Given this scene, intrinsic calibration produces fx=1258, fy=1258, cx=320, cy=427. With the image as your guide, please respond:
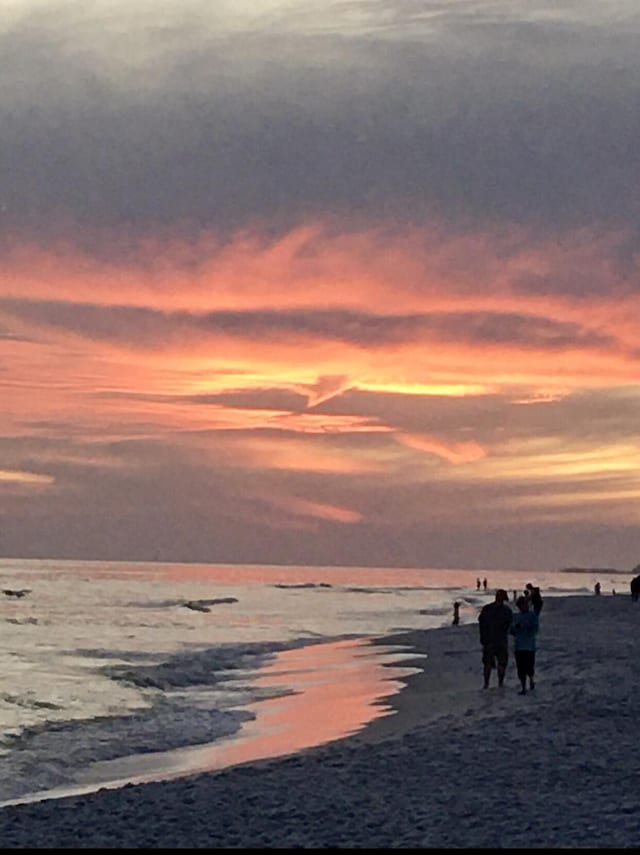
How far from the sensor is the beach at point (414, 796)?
1291cm

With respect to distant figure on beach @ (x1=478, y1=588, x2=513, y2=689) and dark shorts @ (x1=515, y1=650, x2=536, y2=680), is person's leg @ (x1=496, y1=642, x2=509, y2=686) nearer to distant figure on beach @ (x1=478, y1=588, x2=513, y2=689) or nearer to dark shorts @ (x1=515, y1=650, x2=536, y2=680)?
distant figure on beach @ (x1=478, y1=588, x2=513, y2=689)

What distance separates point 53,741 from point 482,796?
1304 centimetres

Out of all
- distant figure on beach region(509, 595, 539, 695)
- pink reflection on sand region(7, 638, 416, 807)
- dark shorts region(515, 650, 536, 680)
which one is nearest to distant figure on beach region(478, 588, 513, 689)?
distant figure on beach region(509, 595, 539, 695)

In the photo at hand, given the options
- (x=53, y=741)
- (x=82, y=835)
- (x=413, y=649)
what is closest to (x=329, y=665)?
(x=413, y=649)

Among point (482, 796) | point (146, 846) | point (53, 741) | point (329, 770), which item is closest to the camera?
point (146, 846)

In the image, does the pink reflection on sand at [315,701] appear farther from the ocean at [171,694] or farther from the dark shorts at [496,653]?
the dark shorts at [496,653]

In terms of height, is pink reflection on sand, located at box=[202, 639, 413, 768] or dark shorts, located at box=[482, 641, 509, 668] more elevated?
dark shorts, located at box=[482, 641, 509, 668]

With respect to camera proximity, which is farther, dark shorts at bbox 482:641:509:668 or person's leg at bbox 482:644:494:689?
person's leg at bbox 482:644:494:689

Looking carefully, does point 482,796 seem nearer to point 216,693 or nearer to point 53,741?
point 53,741

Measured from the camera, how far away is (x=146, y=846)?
42.0 feet

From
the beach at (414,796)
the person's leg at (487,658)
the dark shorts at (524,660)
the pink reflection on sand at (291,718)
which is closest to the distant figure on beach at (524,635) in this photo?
the dark shorts at (524,660)

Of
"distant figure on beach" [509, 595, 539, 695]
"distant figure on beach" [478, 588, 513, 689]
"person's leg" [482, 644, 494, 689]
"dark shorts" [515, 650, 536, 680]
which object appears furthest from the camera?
"person's leg" [482, 644, 494, 689]

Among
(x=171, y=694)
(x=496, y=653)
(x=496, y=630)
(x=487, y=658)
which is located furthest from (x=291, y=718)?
(x=171, y=694)

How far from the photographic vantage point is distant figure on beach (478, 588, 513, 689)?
27.6 m
